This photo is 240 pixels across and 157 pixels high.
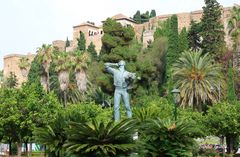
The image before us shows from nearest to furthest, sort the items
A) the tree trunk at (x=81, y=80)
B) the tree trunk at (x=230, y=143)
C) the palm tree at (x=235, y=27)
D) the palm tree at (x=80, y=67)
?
the tree trunk at (x=230, y=143), the palm tree at (x=235, y=27), the tree trunk at (x=81, y=80), the palm tree at (x=80, y=67)

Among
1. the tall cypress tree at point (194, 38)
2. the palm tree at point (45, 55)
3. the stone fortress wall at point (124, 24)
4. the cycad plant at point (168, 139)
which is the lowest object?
the cycad plant at point (168, 139)

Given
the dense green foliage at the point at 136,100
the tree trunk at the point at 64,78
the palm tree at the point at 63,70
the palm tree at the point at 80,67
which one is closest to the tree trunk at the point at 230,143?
the dense green foliage at the point at 136,100

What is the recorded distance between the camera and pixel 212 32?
199ft

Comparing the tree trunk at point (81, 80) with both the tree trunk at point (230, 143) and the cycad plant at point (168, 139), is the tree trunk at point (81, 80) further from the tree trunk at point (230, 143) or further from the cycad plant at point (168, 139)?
the cycad plant at point (168, 139)

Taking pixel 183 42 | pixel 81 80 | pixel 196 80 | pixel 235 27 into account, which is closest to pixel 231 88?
pixel 196 80

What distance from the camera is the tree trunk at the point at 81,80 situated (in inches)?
2251

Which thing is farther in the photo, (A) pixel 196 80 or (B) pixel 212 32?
(B) pixel 212 32

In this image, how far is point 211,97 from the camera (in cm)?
4928

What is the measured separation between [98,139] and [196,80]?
3452 cm

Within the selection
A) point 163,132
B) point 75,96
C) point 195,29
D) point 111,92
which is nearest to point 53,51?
point 75,96

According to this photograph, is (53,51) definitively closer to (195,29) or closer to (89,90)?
(89,90)

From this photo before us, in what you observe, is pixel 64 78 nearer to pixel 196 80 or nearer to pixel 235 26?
pixel 196 80

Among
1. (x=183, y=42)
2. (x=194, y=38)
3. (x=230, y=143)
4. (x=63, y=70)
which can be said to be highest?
(x=194, y=38)

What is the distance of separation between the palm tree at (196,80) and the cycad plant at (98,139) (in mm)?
33362
